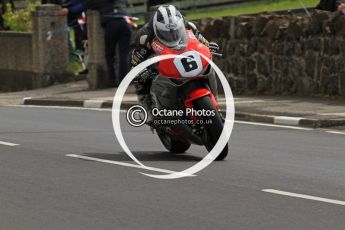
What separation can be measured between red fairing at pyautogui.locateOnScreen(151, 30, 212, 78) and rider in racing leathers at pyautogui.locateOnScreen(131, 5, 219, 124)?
0.20 feet

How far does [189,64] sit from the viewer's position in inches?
462

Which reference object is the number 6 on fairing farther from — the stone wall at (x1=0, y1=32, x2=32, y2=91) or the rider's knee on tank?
the stone wall at (x1=0, y1=32, x2=32, y2=91)

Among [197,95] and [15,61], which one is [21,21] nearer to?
[15,61]

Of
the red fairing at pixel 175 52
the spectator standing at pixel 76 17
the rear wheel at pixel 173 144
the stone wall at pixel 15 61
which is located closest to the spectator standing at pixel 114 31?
the spectator standing at pixel 76 17

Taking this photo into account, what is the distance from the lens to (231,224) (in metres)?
8.23

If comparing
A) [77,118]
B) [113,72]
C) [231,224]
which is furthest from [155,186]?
[113,72]

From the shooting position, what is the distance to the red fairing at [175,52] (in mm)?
11773

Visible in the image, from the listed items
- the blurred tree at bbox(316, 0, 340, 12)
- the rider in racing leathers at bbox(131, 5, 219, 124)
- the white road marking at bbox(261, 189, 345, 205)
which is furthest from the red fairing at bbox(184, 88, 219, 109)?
the blurred tree at bbox(316, 0, 340, 12)

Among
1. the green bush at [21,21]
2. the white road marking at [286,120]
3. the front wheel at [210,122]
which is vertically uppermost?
the front wheel at [210,122]

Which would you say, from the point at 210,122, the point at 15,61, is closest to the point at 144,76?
the point at 210,122

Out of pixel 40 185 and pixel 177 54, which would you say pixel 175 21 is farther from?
pixel 40 185

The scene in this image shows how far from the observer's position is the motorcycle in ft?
38.0

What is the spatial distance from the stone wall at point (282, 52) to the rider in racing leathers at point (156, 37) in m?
7.22

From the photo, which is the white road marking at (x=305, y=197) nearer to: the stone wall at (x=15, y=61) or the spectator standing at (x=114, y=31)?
the spectator standing at (x=114, y=31)
